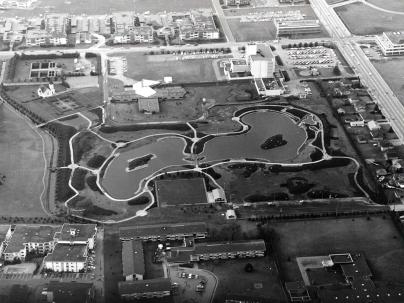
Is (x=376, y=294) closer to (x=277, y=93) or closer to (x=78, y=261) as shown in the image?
(x=78, y=261)

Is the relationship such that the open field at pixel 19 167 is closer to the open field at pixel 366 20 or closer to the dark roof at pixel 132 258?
the dark roof at pixel 132 258

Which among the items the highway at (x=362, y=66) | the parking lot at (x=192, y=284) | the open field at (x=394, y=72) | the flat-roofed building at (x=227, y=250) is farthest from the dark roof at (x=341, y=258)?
the open field at (x=394, y=72)

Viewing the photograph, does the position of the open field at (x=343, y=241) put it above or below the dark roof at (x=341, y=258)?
above

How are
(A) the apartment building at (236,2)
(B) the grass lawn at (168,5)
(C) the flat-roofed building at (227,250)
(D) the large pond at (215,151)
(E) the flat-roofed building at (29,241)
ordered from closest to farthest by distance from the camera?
(C) the flat-roofed building at (227,250) < (E) the flat-roofed building at (29,241) < (D) the large pond at (215,151) < (B) the grass lawn at (168,5) < (A) the apartment building at (236,2)

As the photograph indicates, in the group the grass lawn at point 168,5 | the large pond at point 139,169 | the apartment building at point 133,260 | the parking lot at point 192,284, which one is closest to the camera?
the parking lot at point 192,284

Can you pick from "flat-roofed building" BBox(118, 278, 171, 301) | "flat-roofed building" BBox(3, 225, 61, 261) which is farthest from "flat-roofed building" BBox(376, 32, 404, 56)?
"flat-roofed building" BBox(3, 225, 61, 261)

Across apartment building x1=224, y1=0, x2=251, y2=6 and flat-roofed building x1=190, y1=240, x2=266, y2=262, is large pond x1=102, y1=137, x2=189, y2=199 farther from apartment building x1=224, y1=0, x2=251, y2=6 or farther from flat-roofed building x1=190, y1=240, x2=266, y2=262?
apartment building x1=224, y1=0, x2=251, y2=6

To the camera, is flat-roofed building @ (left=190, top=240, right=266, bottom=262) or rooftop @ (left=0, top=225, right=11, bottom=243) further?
rooftop @ (left=0, top=225, right=11, bottom=243)
